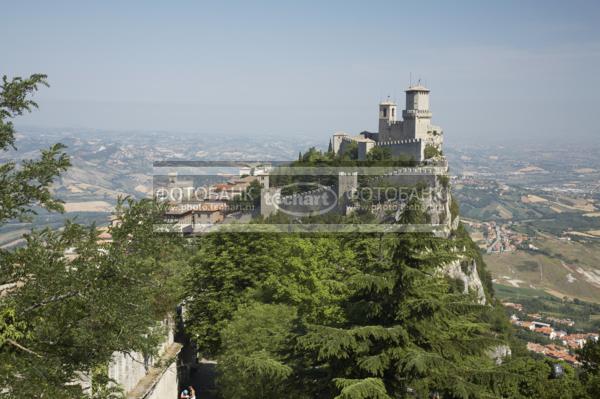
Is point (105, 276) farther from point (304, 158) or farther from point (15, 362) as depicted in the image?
point (304, 158)

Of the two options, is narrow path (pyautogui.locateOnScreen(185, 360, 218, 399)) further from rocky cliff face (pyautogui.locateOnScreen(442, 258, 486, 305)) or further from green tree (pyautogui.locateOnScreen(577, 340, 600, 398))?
rocky cliff face (pyautogui.locateOnScreen(442, 258, 486, 305))

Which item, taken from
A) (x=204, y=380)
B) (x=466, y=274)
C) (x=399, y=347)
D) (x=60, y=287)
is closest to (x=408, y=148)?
(x=466, y=274)

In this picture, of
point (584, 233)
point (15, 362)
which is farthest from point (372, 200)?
point (584, 233)

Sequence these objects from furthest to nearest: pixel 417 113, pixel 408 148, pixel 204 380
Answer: pixel 417 113, pixel 408 148, pixel 204 380

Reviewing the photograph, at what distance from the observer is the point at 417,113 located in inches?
1822

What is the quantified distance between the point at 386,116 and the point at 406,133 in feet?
9.88

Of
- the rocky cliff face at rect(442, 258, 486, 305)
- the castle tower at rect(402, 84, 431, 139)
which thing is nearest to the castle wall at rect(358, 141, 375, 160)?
the castle tower at rect(402, 84, 431, 139)

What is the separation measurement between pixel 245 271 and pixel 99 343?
10.00 m

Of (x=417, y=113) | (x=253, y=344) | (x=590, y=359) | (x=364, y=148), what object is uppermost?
(x=417, y=113)

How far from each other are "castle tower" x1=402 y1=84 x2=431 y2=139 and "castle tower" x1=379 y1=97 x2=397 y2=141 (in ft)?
7.02

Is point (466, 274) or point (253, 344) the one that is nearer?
point (253, 344)

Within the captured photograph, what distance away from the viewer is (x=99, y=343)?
7148mm

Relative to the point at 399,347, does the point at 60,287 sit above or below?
above

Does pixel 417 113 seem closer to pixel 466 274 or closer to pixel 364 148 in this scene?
pixel 364 148
